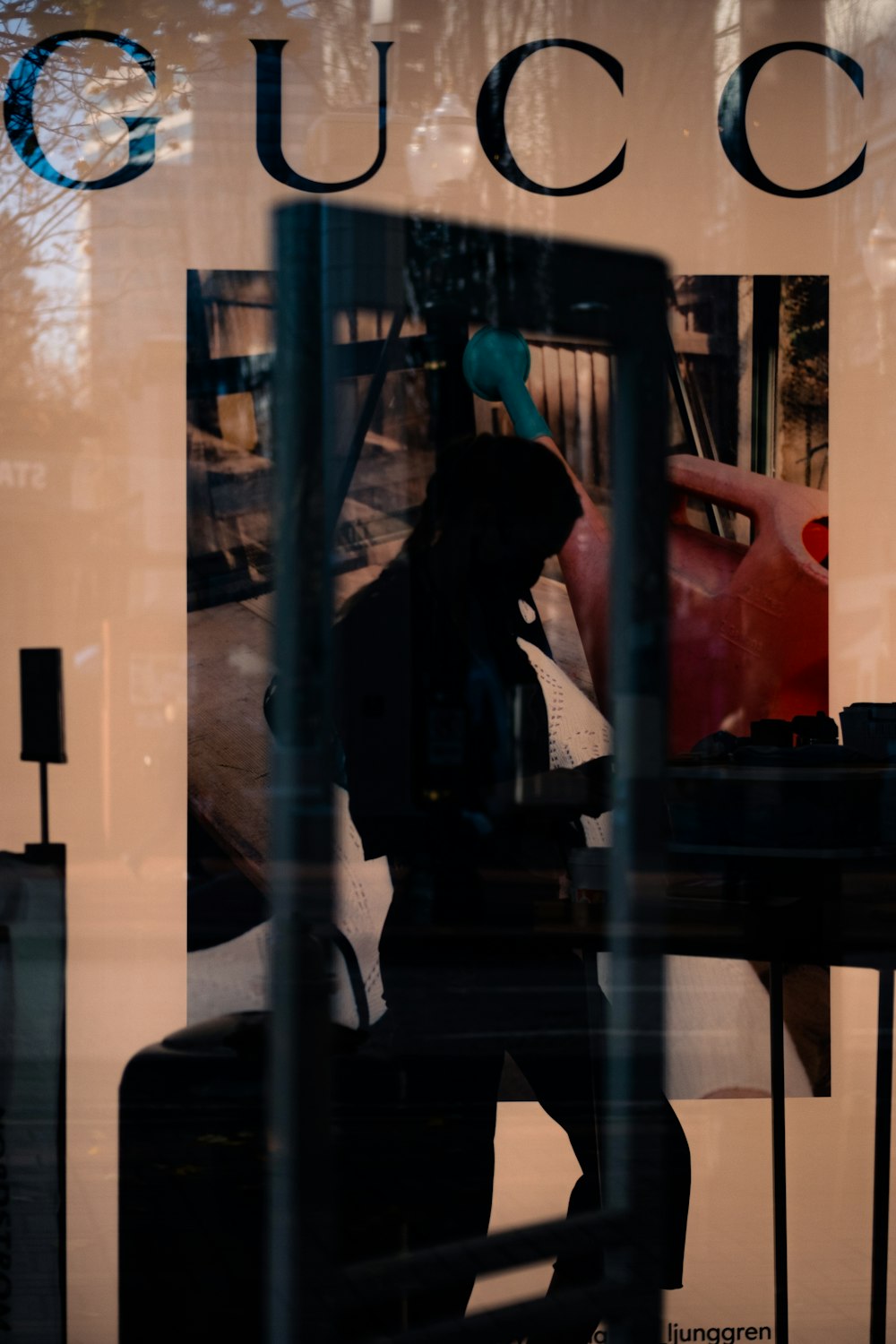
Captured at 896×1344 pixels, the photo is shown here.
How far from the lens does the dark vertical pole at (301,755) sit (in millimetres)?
1698

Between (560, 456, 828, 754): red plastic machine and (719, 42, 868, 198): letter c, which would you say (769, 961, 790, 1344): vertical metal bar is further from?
(719, 42, 868, 198): letter c

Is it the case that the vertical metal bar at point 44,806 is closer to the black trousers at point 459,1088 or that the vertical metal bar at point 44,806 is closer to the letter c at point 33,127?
the black trousers at point 459,1088

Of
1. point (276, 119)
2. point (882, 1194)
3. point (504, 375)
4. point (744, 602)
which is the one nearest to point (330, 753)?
point (504, 375)

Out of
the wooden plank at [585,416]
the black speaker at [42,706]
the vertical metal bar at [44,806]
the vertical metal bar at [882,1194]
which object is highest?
the wooden plank at [585,416]

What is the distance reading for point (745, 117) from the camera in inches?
121

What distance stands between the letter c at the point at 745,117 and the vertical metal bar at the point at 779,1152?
1.69 m

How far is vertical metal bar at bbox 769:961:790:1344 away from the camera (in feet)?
10.00

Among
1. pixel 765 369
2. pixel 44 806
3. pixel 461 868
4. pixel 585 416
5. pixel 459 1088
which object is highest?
pixel 765 369

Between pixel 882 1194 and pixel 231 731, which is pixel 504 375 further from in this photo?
pixel 882 1194

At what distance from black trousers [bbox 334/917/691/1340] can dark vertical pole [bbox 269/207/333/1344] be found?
1277mm

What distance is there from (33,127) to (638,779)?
193 centimetres

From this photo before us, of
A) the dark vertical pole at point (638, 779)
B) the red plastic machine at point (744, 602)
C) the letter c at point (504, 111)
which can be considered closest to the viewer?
the dark vertical pole at point (638, 779)

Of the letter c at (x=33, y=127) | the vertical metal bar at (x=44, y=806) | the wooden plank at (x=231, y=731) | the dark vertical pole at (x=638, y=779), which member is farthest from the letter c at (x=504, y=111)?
the vertical metal bar at (x=44, y=806)

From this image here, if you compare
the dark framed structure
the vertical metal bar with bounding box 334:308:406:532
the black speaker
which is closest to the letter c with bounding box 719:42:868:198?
the vertical metal bar with bounding box 334:308:406:532
